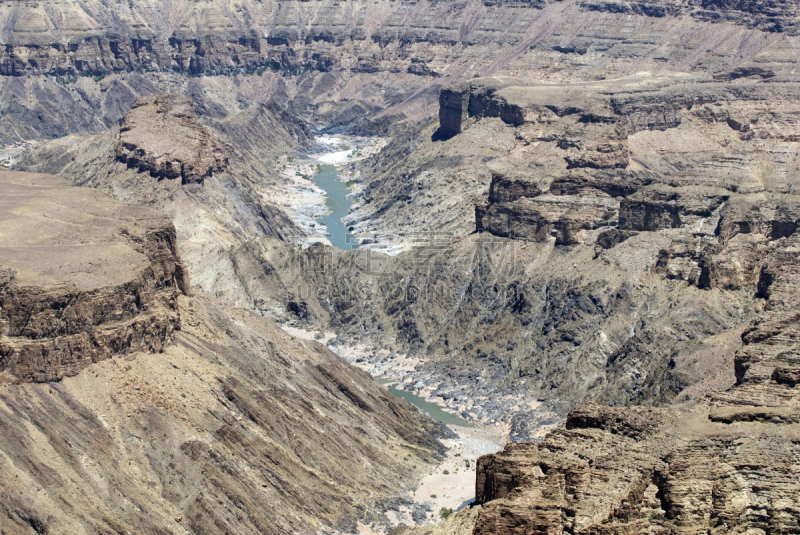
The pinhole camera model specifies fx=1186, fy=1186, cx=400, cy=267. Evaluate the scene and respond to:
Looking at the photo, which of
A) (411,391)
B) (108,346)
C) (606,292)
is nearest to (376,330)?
(411,391)

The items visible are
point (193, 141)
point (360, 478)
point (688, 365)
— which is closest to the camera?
point (360, 478)

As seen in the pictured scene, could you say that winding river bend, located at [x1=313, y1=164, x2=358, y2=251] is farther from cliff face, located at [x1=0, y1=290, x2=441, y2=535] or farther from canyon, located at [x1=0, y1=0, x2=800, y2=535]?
cliff face, located at [x1=0, y1=290, x2=441, y2=535]

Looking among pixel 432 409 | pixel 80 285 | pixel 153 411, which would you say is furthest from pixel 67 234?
pixel 432 409

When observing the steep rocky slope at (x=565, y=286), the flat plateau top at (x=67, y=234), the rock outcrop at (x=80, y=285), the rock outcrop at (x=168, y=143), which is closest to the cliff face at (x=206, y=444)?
the rock outcrop at (x=80, y=285)

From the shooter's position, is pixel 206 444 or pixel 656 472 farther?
pixel 206 444

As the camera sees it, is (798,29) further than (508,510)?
Yes

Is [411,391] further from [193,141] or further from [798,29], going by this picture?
[798,29]

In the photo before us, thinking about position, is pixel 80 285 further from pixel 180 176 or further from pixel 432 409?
pixel 180 176
